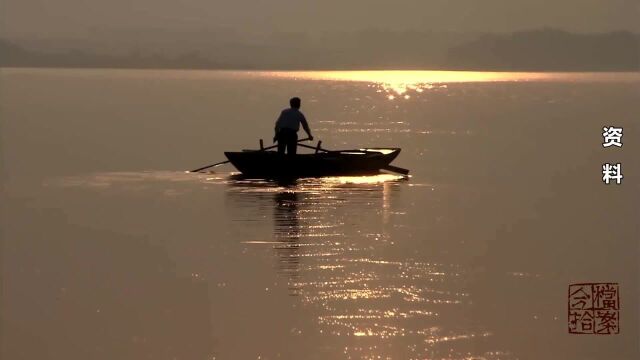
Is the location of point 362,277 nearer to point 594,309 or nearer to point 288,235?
point 594,309

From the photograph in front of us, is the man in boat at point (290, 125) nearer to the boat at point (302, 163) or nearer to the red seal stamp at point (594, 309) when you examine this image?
the boat at point (302, 163)

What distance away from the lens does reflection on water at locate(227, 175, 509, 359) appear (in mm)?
13453

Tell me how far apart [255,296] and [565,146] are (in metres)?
27.9

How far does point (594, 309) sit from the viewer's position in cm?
1441

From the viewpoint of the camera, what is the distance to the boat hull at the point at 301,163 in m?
28.0

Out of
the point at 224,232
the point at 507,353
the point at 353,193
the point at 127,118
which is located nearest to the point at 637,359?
the point at 507,353

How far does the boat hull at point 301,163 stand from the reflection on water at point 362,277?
1.70 metres

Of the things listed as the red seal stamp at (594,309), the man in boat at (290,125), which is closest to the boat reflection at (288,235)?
the man in boat at (290,125)

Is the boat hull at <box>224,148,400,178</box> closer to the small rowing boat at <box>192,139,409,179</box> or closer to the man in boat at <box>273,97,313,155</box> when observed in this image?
the small rowing boat at <box>192,139,409,179</box>

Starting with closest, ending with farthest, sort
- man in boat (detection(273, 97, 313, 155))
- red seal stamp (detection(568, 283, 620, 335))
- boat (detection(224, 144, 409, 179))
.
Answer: red seal stamp (detection(568, 283, 620, 335)) → man in boat (detection(273, 97, 313, 155)) → boat (detection(224, 144, 409, 179))

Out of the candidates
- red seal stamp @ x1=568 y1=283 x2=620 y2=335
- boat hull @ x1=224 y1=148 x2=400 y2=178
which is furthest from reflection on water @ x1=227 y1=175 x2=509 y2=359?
boat hull @ x1=224 y1=148 x2=400 y2=178

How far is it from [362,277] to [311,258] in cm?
160

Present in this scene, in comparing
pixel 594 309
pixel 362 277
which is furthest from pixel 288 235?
pixel 594 309

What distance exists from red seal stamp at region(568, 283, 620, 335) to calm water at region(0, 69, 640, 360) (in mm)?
144
